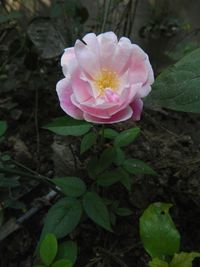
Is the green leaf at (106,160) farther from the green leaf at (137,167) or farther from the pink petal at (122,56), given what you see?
the pink petal at (122,56)

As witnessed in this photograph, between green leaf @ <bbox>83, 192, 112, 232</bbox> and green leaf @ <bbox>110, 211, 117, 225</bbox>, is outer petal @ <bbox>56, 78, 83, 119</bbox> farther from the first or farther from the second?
green leaf @ <bbox>110, 211, 117, 225</bbox>

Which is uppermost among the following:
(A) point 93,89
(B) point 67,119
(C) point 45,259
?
(A) point 93,89

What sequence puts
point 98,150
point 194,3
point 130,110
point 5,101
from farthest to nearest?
1. point 194,3
2. point 5,101
3. point 98,150
4. point 130,110

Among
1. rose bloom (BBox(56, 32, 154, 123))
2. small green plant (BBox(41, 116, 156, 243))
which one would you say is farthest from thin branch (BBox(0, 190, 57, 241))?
rose bloom (BBox(56, 32, 154, 123))

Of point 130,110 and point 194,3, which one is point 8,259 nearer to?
point 130,110

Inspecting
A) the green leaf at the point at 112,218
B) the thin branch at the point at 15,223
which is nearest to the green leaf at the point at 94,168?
the green leaf at the point at 112,218

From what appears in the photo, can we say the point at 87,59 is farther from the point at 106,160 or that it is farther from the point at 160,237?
the point at 160,237

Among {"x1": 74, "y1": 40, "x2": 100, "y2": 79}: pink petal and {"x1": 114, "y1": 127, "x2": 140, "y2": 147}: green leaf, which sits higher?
{"x1": 74, "y1": 40, "x2": 100, "y2": 79}: pink petal

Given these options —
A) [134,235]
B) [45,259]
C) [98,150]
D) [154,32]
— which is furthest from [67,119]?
[154,32]
